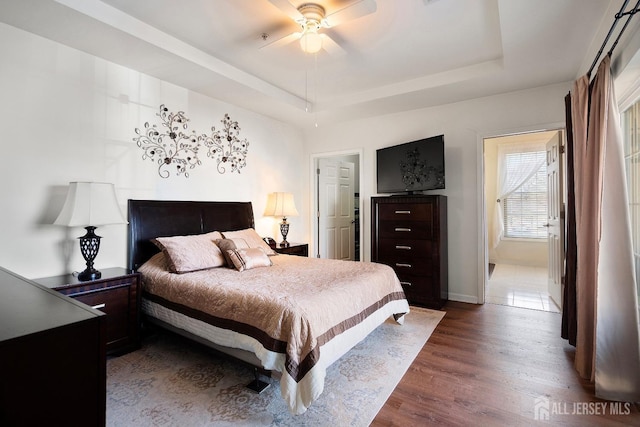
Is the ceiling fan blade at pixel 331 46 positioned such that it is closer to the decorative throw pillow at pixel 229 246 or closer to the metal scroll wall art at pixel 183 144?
the metal scroll wall art at pixel 183 144

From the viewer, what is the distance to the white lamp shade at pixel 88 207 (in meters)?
2.39

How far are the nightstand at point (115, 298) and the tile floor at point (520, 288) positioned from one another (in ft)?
12.8

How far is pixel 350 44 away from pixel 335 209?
323 centimetres

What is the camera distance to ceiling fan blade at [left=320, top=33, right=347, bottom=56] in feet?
8.26

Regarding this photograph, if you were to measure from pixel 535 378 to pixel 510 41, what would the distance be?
2579mm

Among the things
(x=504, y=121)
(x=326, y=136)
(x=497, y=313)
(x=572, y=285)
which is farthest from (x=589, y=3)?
(x=326, y=136)

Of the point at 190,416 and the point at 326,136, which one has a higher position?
the point at 326,136

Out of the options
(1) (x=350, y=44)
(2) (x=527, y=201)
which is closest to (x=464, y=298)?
(1) (x=350, y=44)

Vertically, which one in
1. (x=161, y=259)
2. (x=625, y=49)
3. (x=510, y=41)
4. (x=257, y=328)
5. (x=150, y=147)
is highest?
(x=510, y=41)

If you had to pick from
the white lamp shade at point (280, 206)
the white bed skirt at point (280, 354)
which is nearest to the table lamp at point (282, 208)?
the white lamp shade at point (280, 206)

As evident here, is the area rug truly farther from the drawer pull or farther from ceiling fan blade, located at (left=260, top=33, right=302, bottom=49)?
ceiling fan blade, located at (left=260, top=33, right=302, bottom=49)

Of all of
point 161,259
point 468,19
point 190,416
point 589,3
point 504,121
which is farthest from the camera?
point 504,121

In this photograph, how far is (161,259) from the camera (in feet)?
9.70

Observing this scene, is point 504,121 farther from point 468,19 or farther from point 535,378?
point 535,378
